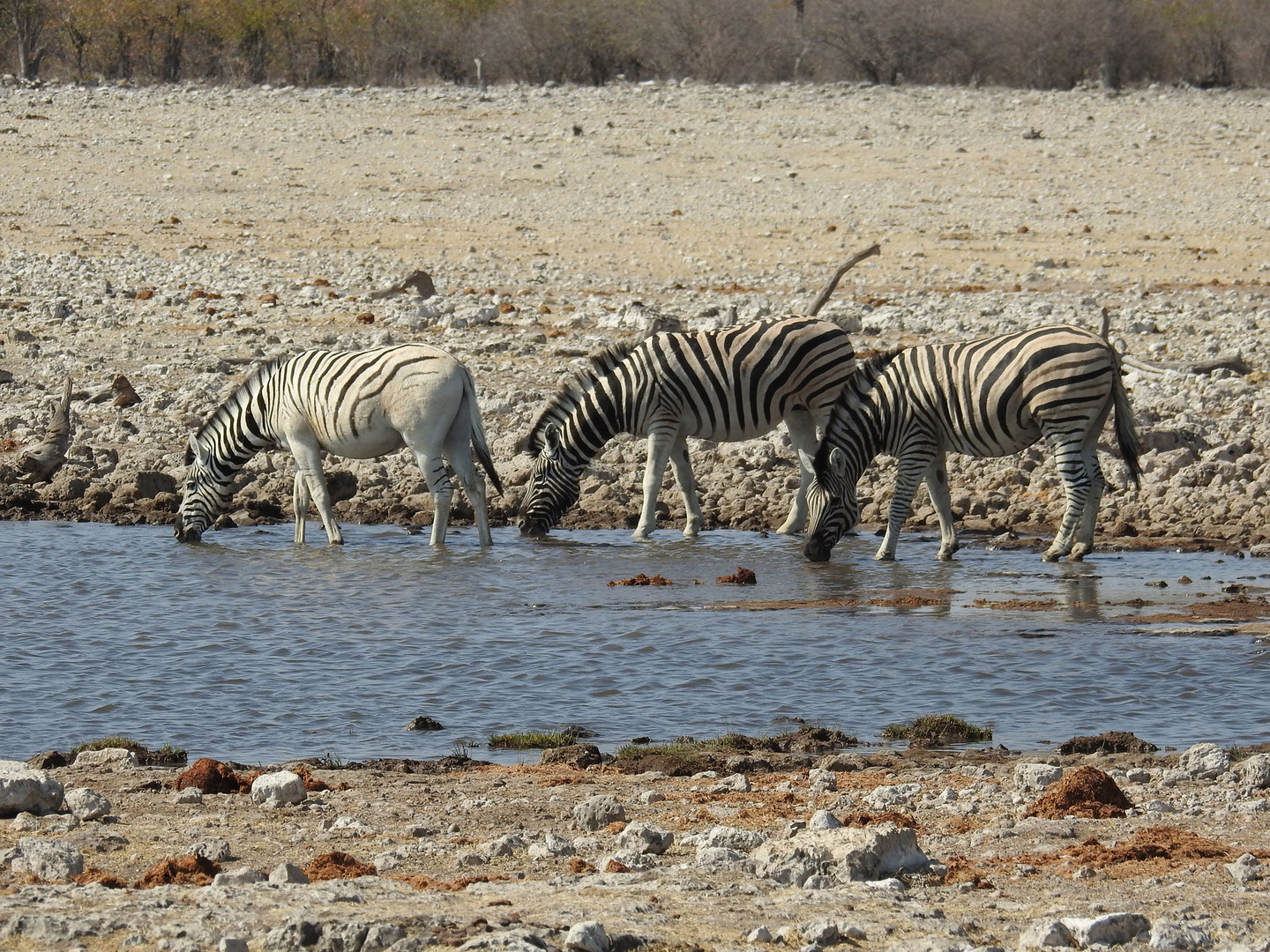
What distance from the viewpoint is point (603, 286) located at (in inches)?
839

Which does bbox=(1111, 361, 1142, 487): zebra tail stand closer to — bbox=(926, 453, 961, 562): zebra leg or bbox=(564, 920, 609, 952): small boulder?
bbox=(926, 453, 961, 562): zebra leg

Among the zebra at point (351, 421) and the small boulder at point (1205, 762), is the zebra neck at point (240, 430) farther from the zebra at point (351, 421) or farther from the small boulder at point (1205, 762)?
the small boulder at point (1205, 762)

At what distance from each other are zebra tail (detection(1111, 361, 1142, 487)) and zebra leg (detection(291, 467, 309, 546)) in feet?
19.6

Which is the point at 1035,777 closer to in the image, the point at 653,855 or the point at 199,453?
the point at 653,855

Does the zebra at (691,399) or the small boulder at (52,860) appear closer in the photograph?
the small boulder at (52,860)

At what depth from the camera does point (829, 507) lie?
13.0 metres

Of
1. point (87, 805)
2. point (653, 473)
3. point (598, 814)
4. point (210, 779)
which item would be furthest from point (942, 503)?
point (87, 805)

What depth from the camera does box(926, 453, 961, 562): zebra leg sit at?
13.0 meters

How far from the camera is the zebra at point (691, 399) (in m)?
14.0

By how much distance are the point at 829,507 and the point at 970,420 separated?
1159 millimetres

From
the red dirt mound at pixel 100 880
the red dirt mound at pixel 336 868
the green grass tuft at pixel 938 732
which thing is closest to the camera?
the red dirt mound at pixel 100 880

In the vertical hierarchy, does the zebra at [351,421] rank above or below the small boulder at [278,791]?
above

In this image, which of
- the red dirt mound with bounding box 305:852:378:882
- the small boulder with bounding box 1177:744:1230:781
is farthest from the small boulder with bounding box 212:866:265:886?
the small boulder with bounding box 1177:744:1230:781

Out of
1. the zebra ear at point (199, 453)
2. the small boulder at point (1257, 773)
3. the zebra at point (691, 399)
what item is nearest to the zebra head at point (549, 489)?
the zebra at point (691, 399)
